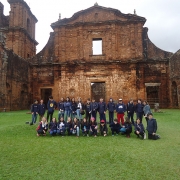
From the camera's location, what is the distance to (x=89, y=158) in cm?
547

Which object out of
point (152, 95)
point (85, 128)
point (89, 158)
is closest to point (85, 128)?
point (85, 128)

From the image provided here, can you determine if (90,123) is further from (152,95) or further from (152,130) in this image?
(152,95)

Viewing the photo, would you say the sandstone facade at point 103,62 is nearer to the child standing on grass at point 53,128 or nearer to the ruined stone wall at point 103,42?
the ruined stone wall at point 103,42

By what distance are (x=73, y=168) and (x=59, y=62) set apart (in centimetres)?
1755

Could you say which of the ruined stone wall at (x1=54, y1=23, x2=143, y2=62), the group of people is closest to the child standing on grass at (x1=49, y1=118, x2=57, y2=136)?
the group of people

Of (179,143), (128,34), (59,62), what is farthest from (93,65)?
(179,143)

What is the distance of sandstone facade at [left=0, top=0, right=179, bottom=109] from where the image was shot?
20688 mm

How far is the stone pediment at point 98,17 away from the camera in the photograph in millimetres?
21458

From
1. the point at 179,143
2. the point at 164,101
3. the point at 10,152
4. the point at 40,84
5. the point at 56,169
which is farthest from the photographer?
the point at 40,84

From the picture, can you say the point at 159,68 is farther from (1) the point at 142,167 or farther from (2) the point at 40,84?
(1) the point at 142,167

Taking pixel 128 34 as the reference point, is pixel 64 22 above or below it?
above

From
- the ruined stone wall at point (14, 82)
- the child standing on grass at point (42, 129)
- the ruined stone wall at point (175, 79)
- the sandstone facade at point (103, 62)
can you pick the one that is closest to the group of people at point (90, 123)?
the child standing on grass at point (42, 129)

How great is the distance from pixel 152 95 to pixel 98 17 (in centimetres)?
995

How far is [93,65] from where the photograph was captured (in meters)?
21.2
